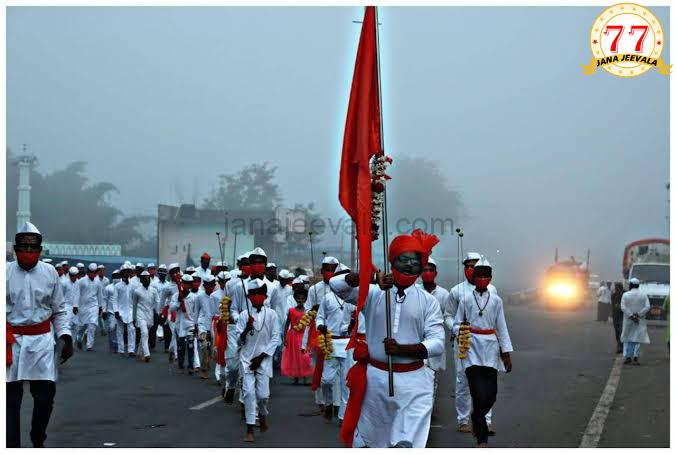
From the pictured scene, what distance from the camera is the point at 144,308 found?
21781mm

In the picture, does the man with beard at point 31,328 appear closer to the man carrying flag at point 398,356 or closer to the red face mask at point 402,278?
the man carrying flag at point 398,356

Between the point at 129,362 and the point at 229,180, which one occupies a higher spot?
the point at 229,180

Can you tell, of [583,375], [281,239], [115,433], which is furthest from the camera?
[281,239]

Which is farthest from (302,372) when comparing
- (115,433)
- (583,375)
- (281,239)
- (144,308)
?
(281,239)

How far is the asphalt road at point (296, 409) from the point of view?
11336 millimetres

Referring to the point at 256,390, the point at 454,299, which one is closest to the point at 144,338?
the point at 256,390

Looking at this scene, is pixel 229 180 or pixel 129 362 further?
pixel 229 180

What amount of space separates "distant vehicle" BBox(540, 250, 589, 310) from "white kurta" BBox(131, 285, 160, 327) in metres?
32.0

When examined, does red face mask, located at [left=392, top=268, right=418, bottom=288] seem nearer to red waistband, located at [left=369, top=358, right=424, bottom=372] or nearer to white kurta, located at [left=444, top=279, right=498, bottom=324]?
red waistband, located at [left=369, top=358, right=424, bottom=372]

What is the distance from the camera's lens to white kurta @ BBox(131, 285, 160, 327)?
21.5 metres

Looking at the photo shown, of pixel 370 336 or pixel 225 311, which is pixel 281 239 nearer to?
pixel 225 311

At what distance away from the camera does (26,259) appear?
31.4 feet

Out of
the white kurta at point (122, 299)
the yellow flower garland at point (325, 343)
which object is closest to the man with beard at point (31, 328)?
the yellow flower garland at point (325, 343)

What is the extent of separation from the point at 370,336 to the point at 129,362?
Answer: 14.0m
